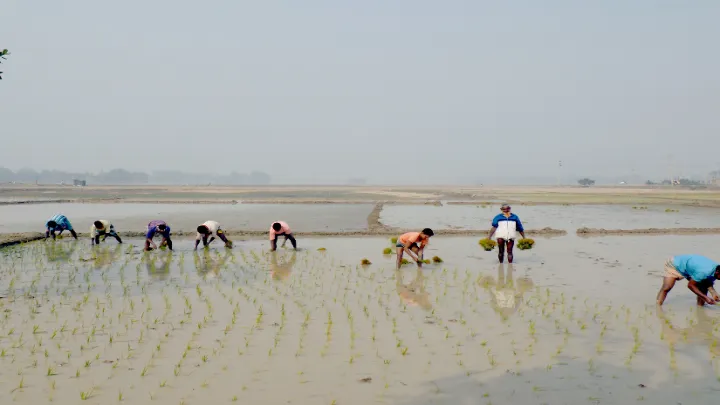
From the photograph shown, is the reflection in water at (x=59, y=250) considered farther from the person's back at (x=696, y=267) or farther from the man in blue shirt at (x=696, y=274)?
the person's back at (x=696, y=267)

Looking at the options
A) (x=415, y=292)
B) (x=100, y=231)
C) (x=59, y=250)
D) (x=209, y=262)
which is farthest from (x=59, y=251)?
(x=415, y=292)

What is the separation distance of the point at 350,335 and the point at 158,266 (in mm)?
7285

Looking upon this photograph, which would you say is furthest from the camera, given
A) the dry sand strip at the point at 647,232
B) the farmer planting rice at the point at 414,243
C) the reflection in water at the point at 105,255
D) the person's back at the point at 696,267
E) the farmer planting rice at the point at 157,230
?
the dry sand strip at the point at 647,232

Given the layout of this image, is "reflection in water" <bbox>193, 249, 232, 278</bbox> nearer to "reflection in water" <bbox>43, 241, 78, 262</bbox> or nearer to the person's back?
"reflection in water" <bbox>43, 241, 78, 262</bbox>

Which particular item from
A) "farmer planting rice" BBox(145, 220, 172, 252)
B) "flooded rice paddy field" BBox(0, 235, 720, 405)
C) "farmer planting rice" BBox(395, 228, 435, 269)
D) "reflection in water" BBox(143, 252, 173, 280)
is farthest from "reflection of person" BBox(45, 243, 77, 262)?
"farmer planting rice" BBox(395, 228, 435, 269)

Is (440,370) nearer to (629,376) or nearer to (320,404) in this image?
(320,404)

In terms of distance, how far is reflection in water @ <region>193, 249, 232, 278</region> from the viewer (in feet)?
36.4

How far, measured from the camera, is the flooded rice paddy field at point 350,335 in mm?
4910

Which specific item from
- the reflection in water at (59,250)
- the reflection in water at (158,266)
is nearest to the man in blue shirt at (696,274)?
the reflection in water at (158,266)

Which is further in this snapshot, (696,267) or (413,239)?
(413,239)

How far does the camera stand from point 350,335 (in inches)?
261

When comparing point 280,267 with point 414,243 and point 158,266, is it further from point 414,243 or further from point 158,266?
point 414,243

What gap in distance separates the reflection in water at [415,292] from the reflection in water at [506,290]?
1.17 metres

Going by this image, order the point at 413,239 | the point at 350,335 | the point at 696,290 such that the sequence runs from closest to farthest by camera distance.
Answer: the point at 350,335 → the point at 696,290 → the point at 413,239
